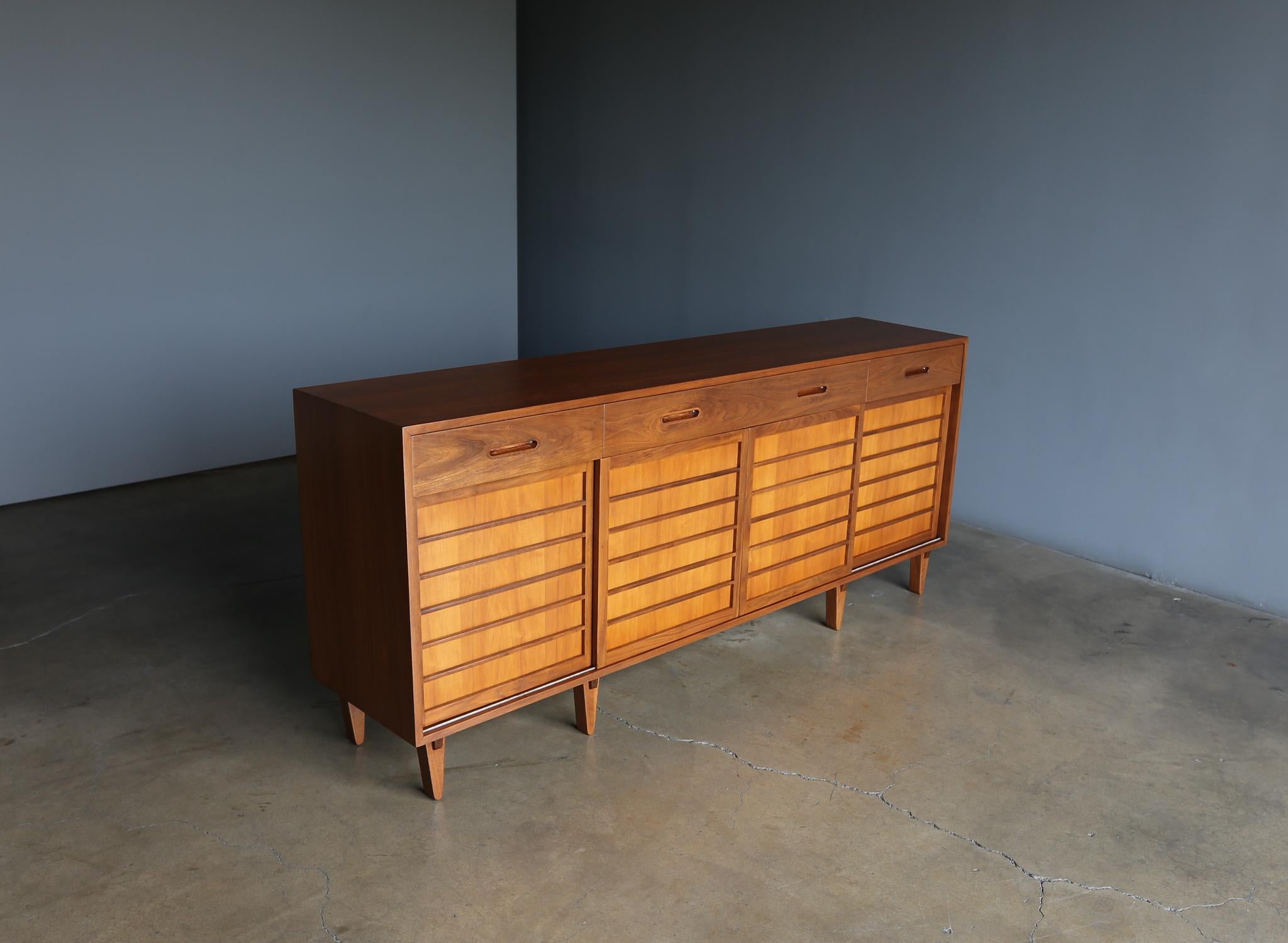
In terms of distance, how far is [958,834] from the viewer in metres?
2.39

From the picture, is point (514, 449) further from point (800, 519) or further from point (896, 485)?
point (896, 485)

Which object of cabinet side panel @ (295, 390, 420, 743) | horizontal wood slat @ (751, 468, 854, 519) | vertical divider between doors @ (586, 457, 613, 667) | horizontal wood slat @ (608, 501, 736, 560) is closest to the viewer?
cabinet side panel @ (295, 390, 420, 743)

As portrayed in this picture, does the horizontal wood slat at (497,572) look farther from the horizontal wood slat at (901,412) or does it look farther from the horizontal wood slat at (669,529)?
the horizontal wood slat at (901,412)

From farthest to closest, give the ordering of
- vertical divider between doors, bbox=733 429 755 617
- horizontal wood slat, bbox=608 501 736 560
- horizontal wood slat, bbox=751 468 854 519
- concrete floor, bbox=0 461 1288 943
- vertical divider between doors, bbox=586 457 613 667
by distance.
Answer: horizontal wood slat, bbox=751 468 854 519, vertical divider between doors, bbox=733 429 755 617, horizontal wood slat, bbox=608 501 736 560, vertical divider between doors, bbox=586 457 613 667, concrete floor, bbox=0 461 1288 943

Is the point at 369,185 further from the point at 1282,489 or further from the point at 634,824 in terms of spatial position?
the point at 1282,489

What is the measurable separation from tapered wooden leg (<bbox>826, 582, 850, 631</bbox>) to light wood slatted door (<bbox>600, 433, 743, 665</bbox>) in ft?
1.72

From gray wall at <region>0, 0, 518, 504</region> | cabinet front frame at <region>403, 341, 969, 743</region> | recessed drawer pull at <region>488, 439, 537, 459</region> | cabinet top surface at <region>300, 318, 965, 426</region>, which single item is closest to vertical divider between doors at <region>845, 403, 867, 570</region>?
cabinet front frame at <region>403, 341, 969, 743</region>

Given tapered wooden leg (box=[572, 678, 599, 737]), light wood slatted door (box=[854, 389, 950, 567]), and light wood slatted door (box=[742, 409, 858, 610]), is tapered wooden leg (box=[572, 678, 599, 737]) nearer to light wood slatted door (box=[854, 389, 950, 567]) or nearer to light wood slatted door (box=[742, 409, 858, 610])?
light wood slatted door (box=[742, 409, 858, 610])

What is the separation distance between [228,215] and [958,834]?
12.3 feet

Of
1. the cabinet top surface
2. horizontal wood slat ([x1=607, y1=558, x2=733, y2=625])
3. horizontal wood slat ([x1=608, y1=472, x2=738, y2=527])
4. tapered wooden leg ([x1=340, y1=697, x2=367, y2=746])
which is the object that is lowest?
tapered wooden leg ([x1=340, y1=697, x2=367, y2=746])

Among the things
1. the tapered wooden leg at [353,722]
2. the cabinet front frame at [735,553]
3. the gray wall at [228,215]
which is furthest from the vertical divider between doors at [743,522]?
the gray wall at [228,215]

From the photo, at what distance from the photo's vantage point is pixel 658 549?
272 centimetres

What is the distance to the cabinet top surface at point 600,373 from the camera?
232 cm

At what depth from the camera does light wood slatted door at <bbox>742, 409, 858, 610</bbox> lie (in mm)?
2932
